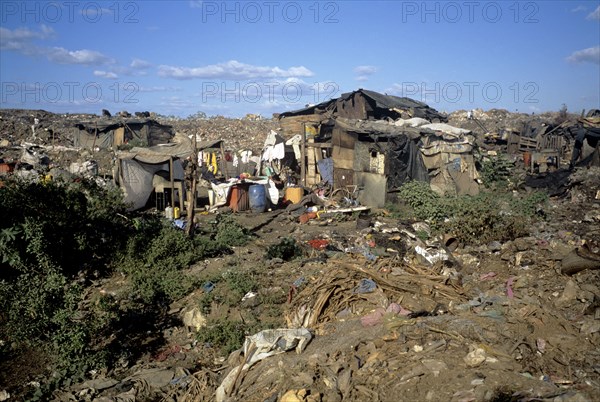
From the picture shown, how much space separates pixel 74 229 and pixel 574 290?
7961 millimetres

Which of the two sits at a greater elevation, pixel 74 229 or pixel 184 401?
pixel 74 229

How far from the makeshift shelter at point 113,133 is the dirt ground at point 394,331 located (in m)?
18.4

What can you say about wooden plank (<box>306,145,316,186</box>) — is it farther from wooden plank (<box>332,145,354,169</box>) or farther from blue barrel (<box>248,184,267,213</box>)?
blue barrel (<box>248,184,267,213</box>)

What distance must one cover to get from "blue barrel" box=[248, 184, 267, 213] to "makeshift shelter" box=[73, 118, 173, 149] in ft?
42.7

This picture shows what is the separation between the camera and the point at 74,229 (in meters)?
8.52

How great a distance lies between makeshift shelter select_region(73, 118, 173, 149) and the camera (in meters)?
25.3

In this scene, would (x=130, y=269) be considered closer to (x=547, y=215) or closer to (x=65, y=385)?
(x=65, y=385)

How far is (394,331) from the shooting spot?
193 inches

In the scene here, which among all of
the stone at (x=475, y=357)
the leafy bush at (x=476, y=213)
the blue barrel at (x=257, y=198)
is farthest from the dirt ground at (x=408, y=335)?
the blue barrel at (x=257, y=198)

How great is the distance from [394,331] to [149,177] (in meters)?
9.67

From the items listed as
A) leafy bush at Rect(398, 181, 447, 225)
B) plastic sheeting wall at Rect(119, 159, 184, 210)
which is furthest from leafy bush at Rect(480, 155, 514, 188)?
plastic sheeting wall at Rect(119, 159, 184, 210)

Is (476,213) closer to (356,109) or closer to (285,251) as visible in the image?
(285,251)

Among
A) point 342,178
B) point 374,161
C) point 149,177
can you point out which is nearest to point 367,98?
point 342,178

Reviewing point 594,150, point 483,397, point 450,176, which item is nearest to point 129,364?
point 483,397
